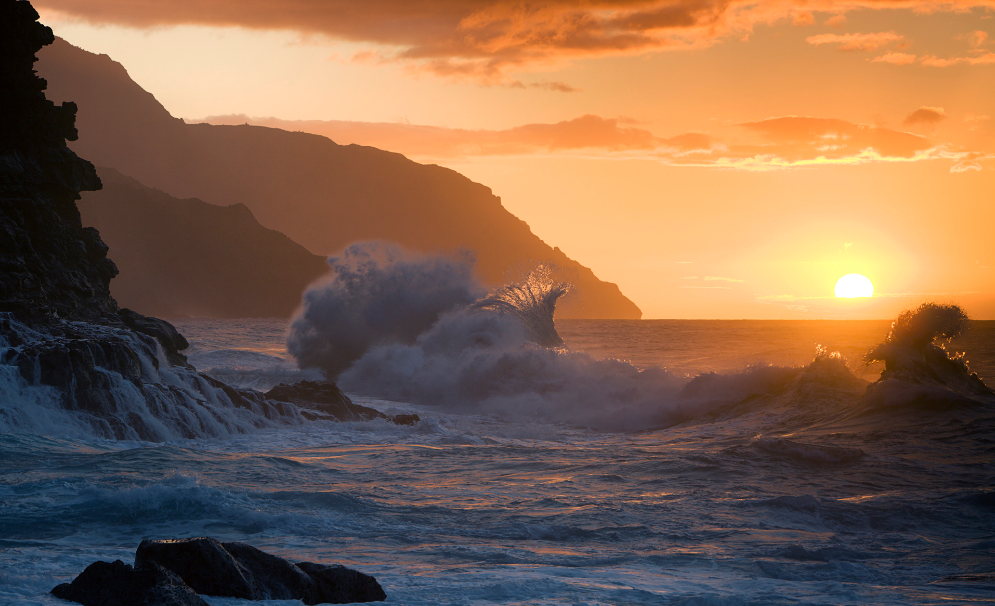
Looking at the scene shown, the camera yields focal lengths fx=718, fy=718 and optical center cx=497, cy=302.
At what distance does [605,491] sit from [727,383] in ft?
34.7

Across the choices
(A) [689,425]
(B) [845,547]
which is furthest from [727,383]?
(B) [845,547]

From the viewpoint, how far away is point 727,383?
19.6 m

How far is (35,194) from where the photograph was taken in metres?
15.6

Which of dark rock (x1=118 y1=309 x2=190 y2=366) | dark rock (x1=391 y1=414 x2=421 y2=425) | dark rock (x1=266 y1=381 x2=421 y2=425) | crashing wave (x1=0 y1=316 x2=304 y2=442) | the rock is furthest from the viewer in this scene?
dark rock (x1=118 y1=309 x2=190 y2=366)

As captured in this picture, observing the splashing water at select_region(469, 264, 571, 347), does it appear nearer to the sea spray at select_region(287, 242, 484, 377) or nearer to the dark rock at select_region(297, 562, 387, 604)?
the sea spray at select_region(287, 242, 484, 377)

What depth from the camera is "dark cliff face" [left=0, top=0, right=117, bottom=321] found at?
48.5 ft

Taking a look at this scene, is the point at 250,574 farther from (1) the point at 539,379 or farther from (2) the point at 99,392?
(1) the point at 539,379

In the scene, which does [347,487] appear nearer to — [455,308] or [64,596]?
[64,596]

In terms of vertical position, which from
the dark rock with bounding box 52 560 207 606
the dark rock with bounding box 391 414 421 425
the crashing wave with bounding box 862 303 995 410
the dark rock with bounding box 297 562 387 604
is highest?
the crashing wave with bounding box 862 303 995 410

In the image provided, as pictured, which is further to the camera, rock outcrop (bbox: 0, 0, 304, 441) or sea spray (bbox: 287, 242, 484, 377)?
sea spray (bbox: 287, 242, 484, 377)

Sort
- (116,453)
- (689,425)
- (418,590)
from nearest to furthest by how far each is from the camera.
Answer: (418,590)
(116,453)
(689,425)

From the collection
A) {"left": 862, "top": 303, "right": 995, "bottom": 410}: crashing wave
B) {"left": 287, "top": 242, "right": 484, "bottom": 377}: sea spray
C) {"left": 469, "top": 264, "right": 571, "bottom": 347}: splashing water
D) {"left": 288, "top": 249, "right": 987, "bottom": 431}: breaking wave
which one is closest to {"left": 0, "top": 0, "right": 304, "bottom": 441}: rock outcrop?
{"left": 288, "top": 249, "right": 987, "bottom": 431}: breaking wave

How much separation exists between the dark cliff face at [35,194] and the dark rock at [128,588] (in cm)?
1172

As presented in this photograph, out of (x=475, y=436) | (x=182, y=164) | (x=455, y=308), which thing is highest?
(x=182, y=164)
